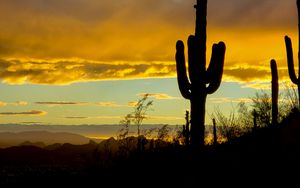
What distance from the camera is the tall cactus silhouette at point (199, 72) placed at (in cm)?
1236

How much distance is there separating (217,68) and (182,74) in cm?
95

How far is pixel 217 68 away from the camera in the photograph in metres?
12.3

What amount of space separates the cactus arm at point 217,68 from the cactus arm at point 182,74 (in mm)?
584

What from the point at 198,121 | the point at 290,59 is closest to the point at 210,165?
the point at 198,121

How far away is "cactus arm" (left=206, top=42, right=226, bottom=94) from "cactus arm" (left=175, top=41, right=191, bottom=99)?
1.92 ft

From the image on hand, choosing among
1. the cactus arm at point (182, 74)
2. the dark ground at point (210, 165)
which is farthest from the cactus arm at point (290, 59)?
the cactus arm at point (182, 74)

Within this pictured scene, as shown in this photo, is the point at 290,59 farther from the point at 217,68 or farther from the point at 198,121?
the point at 198,121

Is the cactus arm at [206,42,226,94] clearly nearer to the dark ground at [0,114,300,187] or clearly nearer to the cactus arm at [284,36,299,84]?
the dark ground at [0,114,300,187]

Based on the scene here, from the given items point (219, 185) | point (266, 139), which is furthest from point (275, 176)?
point (266, 139)

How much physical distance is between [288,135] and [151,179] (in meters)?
4.11

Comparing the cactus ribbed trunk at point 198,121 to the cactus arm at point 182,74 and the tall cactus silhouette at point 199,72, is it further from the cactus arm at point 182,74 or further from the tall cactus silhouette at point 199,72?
the cactus arm at point 182,74

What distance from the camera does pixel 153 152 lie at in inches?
615

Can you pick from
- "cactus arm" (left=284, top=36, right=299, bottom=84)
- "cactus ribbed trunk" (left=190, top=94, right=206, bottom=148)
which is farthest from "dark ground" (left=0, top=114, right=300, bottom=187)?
"cactus arm" (left=284, top=36, right=299, bottom=84)

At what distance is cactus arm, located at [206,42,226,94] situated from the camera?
12.3 m
